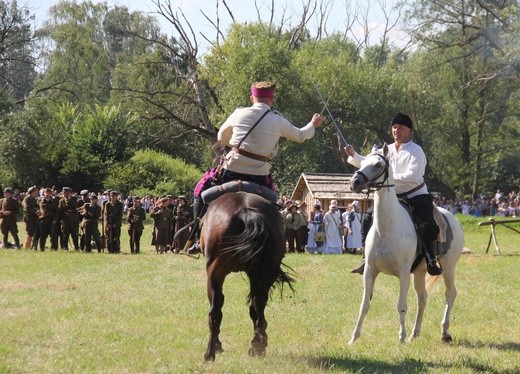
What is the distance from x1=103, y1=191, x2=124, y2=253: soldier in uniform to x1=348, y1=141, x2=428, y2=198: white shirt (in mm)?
19854

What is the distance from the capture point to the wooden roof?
133ft

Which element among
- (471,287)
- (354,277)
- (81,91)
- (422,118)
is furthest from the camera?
(81,91)

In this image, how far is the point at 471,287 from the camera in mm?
20203

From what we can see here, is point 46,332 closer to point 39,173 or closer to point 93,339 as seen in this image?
point 93,339

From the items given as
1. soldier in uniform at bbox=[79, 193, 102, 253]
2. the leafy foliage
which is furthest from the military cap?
the leafy foliage

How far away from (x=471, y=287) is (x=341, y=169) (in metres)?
43.7

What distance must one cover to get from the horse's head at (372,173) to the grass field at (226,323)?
1871 millimetres

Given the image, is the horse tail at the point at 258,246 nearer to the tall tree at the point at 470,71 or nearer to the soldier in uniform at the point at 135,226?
the soldier in uniform at the point at 135,226

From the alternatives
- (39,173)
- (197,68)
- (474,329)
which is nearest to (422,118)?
(197,68)

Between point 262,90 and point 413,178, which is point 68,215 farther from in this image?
point 262,90

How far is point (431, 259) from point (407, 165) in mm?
1256

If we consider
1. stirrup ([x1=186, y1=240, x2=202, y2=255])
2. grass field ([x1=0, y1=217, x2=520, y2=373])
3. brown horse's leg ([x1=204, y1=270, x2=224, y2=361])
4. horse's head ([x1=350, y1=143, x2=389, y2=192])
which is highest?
horse's head ([x1=350, y1=143, x2=389, y2=192])

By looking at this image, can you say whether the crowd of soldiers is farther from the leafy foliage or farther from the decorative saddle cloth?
the leafy foliage

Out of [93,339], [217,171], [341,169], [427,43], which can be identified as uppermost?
[427,43]
